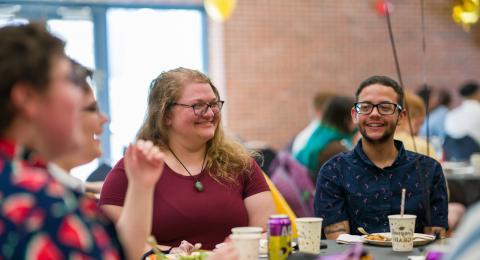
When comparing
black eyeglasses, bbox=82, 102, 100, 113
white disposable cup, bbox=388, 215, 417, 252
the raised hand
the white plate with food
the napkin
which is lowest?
the napkin

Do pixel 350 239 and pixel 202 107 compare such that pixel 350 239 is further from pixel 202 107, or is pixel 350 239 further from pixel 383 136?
pixel 202 107

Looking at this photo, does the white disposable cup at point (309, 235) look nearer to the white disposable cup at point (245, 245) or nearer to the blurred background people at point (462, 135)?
the white disposable cup at point (245, 245)

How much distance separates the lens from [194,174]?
267cm

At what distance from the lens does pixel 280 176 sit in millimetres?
4074

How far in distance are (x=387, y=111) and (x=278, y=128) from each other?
5178 mm

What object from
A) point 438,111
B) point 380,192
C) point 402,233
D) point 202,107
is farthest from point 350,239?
point 438,111

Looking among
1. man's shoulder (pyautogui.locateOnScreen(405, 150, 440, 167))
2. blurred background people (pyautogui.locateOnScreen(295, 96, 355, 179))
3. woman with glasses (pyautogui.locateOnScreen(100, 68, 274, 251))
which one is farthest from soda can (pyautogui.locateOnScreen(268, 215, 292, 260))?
blurred background people (pyautogui.locateOnScreen(295, 96, 355, 179))

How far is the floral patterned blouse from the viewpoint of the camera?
121 centimetres

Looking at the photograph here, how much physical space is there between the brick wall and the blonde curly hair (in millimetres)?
4861

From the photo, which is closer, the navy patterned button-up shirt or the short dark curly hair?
the short dark curly hair

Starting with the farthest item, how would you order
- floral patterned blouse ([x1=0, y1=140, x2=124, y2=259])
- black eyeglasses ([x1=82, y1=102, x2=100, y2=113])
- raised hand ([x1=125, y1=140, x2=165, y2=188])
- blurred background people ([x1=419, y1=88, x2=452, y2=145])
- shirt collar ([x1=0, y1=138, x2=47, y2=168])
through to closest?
1. blurred background people ([x1=419, y1=88, x2=452, y2=145])
2. black eyeglasses ([x1=82, y1=102, x2=100, y2=113])
3. raised hand ([x1=125, y1=140, x2=165, y2=188])
4. shirt collar ([x1=0, y1=138, x2=47, y2=168])
5. floral patterned blouse ([x1=0, y1=140, x2=124, y2=259])

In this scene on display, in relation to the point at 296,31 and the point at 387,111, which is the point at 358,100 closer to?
the point at 387,111

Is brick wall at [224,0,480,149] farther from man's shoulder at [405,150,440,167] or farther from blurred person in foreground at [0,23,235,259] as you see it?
blurred person in foreground at [0,23,235,259]

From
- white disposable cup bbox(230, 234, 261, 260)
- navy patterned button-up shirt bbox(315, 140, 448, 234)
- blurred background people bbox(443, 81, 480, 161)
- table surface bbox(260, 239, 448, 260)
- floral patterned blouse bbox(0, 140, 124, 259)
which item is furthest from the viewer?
blurred background people bbox(443, 81, 480, 161)
